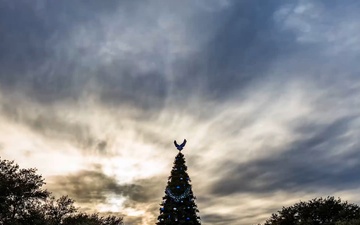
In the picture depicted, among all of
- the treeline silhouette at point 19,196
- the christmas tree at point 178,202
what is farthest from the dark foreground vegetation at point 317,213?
the treeline silhouette at point 19,196

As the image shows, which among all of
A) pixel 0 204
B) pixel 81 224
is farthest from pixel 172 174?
pixel 81 224

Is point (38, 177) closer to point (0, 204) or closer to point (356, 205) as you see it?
point (0, 204)

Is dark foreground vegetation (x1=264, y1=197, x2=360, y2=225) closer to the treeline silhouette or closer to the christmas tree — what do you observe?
the christmas tree

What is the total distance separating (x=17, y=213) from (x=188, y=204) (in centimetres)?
2311

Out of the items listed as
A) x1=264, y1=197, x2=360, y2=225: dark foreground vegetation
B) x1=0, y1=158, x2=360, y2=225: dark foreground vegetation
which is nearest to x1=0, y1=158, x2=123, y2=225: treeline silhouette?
x1=0, y1=158, x2=360, y2=225: dark foreground vegetation

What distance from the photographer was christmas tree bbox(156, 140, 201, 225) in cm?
4539

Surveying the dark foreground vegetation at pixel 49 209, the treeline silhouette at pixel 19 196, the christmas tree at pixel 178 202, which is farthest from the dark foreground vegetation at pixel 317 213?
the treeline silhouette at pixel 19 196

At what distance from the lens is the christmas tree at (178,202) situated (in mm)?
45388

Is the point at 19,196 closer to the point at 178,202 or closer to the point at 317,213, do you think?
the point at 178,202

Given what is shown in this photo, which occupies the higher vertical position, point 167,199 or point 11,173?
point 11,173

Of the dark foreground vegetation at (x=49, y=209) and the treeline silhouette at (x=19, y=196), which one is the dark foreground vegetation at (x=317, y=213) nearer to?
the dark foreground vegetation at (x=49, y=209)

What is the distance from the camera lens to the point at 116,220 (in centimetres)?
9094

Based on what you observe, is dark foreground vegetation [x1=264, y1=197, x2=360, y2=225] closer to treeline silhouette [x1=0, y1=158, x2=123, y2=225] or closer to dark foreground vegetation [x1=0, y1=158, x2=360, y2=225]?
dark foreground vegetation [x1=0, y1=158, x2=360, y2=225]

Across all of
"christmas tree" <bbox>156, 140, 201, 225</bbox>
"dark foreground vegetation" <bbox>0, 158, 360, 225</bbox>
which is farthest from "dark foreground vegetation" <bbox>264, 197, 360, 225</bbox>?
"christmas tree" <bbox>156, 140, 201, 225</bbox>
